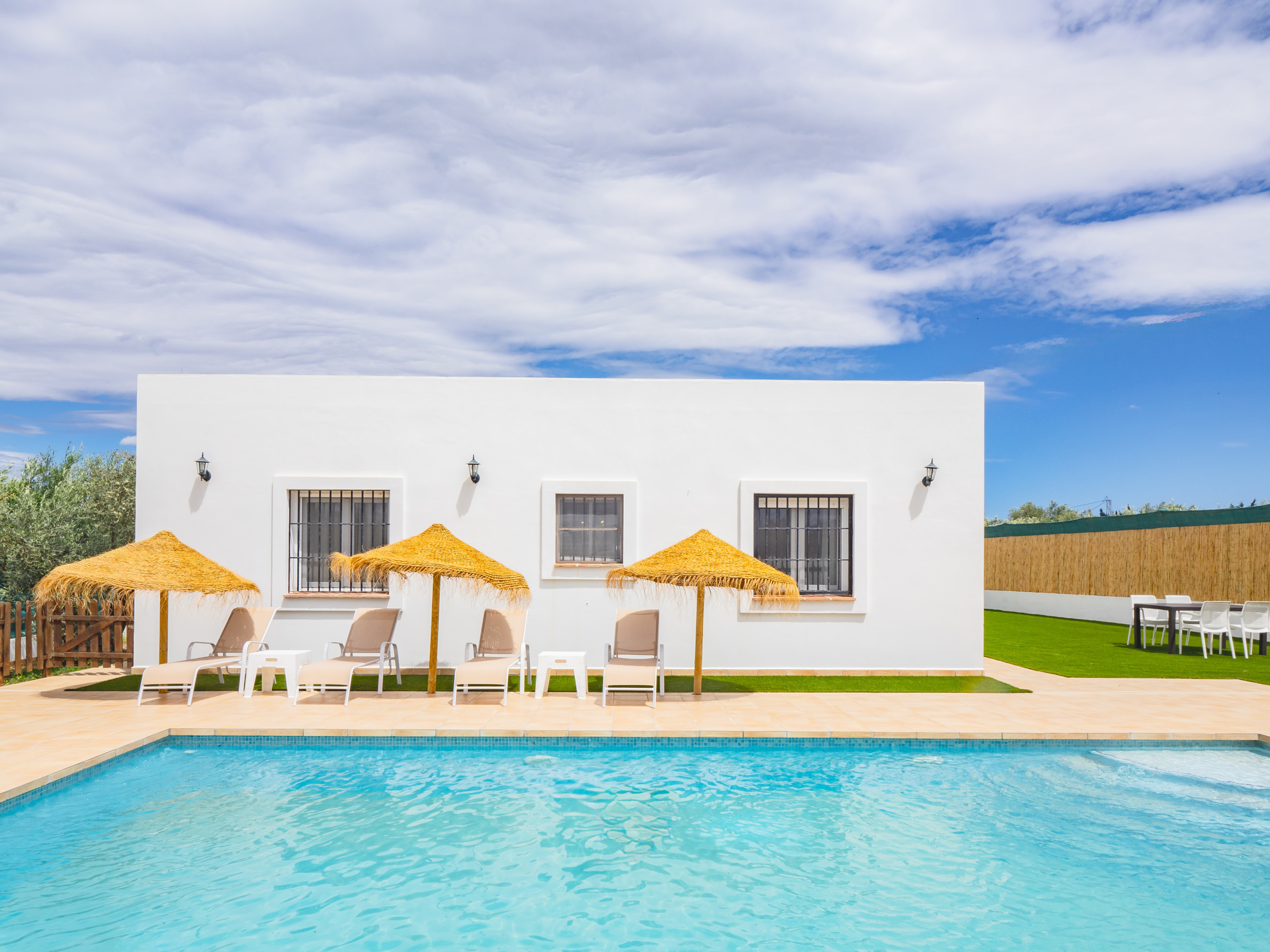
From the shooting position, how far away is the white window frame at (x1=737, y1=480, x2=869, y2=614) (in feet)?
37.6

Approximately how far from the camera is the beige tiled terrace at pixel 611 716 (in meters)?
7.62

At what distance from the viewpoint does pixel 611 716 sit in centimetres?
840

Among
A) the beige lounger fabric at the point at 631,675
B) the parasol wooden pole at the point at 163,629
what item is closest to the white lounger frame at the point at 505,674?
the beige lounger fabric at the point at 631,675

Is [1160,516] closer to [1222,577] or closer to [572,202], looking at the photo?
[1222,577]

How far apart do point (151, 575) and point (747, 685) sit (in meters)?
7.38

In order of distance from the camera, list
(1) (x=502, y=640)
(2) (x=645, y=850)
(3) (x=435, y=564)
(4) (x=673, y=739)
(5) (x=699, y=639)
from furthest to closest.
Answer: (1) (x=502, y=640)
(5) (x=699, y=639)
(3) (x=435, y=564)
(4) (x=673, y=739)
(2) (x=645, y=850)

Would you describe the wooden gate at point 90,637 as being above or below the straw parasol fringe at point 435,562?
below

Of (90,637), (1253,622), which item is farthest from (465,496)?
(1253,622)

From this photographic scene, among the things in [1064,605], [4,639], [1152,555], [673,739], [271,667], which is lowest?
[1064,605]

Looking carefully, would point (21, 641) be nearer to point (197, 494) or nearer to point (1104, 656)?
point (197, 494)

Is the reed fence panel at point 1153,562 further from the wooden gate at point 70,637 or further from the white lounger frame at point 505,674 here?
the wooden gate at point 70,637

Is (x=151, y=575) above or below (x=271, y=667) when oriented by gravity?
above

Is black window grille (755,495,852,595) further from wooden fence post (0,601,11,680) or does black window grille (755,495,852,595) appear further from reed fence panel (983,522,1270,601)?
wooden fence post (0,601,11,680)

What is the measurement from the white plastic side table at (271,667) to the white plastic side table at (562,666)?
0.12 meters
